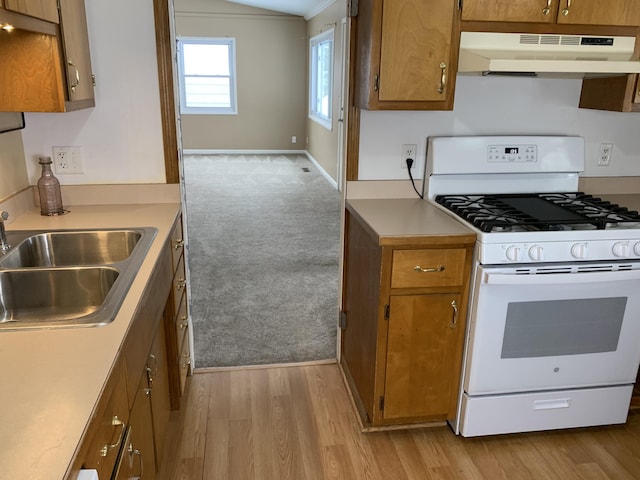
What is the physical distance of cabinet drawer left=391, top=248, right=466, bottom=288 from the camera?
1.98m

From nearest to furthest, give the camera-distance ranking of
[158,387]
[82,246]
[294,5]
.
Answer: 1. [158,387]
2. [82,246]
3. [294,5]

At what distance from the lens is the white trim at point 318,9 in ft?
23.3

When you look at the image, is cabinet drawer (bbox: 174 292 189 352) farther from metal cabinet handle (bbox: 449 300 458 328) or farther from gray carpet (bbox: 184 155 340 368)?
metal cabinet handle (bbox: 449 300 458 328)

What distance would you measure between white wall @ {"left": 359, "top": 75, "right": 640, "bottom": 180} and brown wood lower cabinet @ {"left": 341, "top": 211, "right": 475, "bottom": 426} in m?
0.43

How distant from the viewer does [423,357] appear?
2.12 metres

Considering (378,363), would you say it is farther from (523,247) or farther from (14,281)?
(14,281)

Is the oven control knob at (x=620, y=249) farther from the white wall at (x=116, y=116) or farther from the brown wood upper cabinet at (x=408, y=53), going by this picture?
the white wall at (x=116, y=116)

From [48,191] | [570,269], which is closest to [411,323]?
[570,269]

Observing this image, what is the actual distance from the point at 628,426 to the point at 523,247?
1.11m

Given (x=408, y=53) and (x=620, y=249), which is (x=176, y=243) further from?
(x=620, y=249)

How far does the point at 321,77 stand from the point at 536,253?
274 inches

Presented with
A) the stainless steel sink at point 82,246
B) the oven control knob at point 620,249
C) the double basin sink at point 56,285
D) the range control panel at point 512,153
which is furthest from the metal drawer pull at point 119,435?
the range control panel at point 512,153

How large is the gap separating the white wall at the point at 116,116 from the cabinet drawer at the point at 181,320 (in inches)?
22.4

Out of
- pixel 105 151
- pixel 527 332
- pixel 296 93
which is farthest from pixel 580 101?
pixel 296 93
